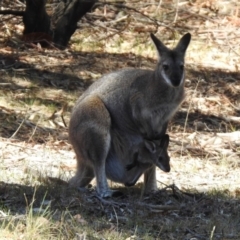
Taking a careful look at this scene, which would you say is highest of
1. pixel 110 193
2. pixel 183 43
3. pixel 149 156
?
pixel 183 43

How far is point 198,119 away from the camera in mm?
9953

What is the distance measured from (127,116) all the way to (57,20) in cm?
511

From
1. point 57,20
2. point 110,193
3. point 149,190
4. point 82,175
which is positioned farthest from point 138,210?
point 57,20

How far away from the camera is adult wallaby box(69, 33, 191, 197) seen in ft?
21.3

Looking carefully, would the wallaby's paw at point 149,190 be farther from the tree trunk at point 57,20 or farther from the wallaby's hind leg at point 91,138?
the tree trunk at point 57,20

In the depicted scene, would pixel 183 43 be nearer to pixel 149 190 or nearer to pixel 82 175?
pixel 149 190

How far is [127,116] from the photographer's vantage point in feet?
21.9

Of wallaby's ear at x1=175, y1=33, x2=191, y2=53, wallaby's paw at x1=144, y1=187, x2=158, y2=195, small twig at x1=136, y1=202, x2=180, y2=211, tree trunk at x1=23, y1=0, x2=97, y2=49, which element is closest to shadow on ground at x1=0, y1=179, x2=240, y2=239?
small twig at x1=136, y1=202, x2=180, y2=211

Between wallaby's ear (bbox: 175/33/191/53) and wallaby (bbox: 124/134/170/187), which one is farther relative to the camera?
wallaby's ear (bbox: 175/33/191/53)

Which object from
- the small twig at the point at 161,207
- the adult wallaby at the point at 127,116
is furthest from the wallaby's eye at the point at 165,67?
the small twig at the point at 161,207

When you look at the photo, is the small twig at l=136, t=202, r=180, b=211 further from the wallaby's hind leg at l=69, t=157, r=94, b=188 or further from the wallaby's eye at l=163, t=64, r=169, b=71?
the wallaby's eye at l=163, t=64, r=169, b=71

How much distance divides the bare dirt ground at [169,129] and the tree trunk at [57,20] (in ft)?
0.78

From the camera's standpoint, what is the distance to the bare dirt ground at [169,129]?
18.0 ft

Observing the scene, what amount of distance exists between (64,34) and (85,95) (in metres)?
4.56
